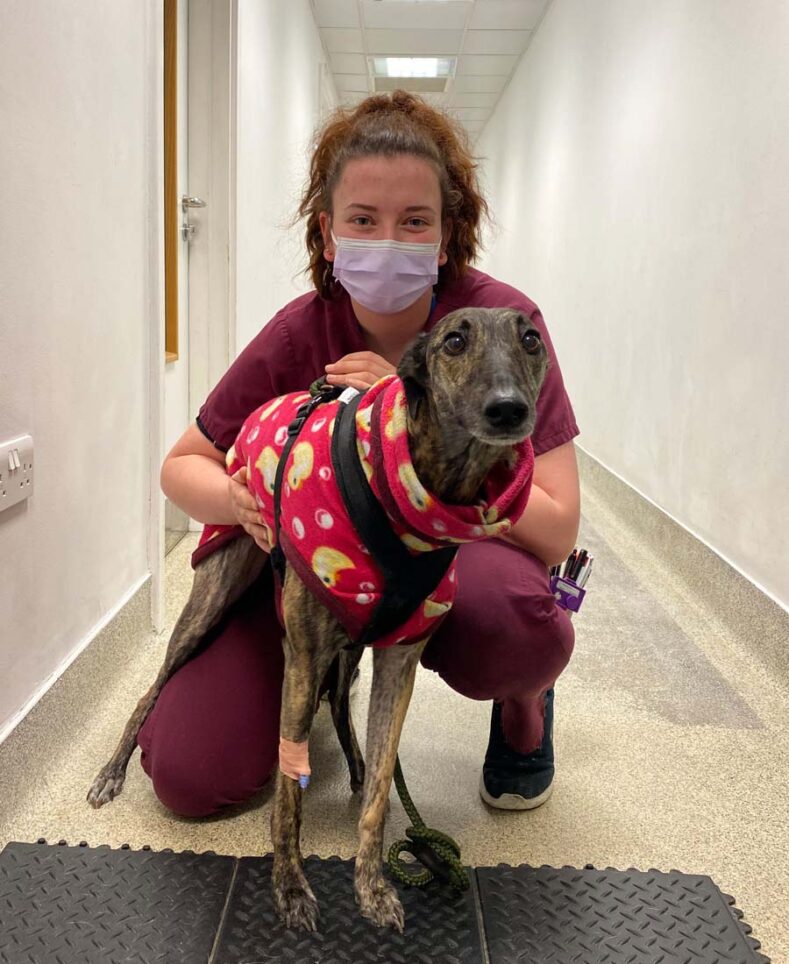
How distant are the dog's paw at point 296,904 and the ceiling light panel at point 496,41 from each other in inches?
255

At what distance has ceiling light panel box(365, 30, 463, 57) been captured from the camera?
6254mm

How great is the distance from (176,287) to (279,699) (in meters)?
1.86

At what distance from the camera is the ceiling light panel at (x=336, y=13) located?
18.7 feet

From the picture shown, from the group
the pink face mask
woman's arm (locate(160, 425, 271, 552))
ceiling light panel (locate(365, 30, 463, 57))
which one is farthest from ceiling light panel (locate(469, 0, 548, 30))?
woman's arm (locate(160, 425, 271, 552))

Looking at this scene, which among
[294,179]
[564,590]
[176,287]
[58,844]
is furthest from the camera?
[294,179]

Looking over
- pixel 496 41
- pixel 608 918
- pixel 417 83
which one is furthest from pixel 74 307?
pixel 417 83

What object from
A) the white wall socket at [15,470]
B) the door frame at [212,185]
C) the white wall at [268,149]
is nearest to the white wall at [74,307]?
the white wall socket at [15,470]

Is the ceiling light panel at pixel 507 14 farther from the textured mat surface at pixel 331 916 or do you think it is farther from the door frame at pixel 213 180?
the textured mat surface at pixel 331 916

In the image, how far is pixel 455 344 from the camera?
967 mm

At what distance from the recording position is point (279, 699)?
1.50 metres

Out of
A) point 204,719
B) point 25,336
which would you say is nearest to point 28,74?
point 25,336

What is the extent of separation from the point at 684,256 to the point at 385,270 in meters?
2.04

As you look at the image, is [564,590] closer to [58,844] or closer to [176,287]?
[58,844]

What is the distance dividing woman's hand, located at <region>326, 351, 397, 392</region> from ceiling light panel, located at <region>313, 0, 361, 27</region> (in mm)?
5328
